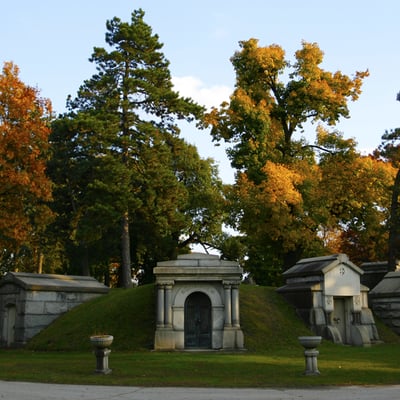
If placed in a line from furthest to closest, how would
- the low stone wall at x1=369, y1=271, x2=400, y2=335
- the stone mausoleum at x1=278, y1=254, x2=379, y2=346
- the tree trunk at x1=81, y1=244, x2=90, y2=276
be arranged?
the tree trunk at x1=81, y1=244, x2=90, y2=276 → the low stone wall at x1=369, y1=271, x2=400, y2=335 → the stone mausoleum at x1=278, y1=254, x2=379, y2=346

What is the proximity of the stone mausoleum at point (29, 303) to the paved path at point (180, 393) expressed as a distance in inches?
552

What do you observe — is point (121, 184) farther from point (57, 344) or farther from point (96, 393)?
point (96, 393)

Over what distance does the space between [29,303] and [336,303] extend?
14736mm

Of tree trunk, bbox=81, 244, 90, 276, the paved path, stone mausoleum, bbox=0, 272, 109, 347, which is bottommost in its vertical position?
the paved path

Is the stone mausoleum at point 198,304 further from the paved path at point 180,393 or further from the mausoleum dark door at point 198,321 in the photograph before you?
the paved path at point 180,393

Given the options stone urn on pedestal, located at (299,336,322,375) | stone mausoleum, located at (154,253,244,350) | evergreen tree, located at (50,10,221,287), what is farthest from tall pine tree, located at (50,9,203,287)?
stone urn on pedestal, located at (299,336,322,375)

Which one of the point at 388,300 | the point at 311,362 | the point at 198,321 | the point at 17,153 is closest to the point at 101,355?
the point at 311,362

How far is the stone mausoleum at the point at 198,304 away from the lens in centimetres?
2247

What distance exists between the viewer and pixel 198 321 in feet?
75.6

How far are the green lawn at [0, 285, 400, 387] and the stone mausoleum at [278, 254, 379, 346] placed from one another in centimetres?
90

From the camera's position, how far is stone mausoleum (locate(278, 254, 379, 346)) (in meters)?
25.8

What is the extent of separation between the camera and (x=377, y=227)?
3300 centimetres

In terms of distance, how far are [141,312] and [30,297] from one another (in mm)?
5915

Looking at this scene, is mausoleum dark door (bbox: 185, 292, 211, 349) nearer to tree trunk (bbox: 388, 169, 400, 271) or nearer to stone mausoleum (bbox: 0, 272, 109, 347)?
stone mausoleum (bbox: 0, 272, 109, 347)
